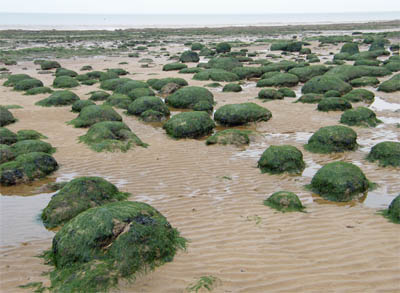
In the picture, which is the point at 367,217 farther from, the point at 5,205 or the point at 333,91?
the point at 333,91

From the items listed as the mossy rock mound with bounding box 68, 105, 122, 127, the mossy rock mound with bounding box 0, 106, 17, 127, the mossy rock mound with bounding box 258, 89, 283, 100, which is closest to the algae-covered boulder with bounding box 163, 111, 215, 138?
the mossy rock mound with bounding box 68, 105, 122, 127

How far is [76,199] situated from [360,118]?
1083cm

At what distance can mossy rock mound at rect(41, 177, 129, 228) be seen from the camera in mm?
7102

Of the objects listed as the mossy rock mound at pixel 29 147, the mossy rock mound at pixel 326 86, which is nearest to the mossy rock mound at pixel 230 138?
the mossy rock mound at pixel 29 147

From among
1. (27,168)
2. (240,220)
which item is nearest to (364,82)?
(240,220)

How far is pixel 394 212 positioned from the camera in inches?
283

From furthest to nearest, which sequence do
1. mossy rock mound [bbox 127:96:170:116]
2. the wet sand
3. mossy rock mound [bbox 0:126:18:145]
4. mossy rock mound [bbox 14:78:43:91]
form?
mossy rock mound [bbox 14:78:43:91] → mossy rock mound [bbox 127:96:170:116] → mossy rock mound [bbox 0:126:18:145] → the wet sand

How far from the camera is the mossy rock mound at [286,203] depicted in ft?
25.0

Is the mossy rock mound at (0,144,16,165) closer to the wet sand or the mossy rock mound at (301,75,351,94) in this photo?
the wet sand

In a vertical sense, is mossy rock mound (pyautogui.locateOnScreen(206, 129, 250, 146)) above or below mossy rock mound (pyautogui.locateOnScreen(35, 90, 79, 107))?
below

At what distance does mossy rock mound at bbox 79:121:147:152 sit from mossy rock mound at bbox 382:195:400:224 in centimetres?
735

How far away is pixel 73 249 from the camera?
562 cm

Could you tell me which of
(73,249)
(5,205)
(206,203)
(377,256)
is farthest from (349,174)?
(5,205)

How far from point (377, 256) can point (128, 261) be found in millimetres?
3995
